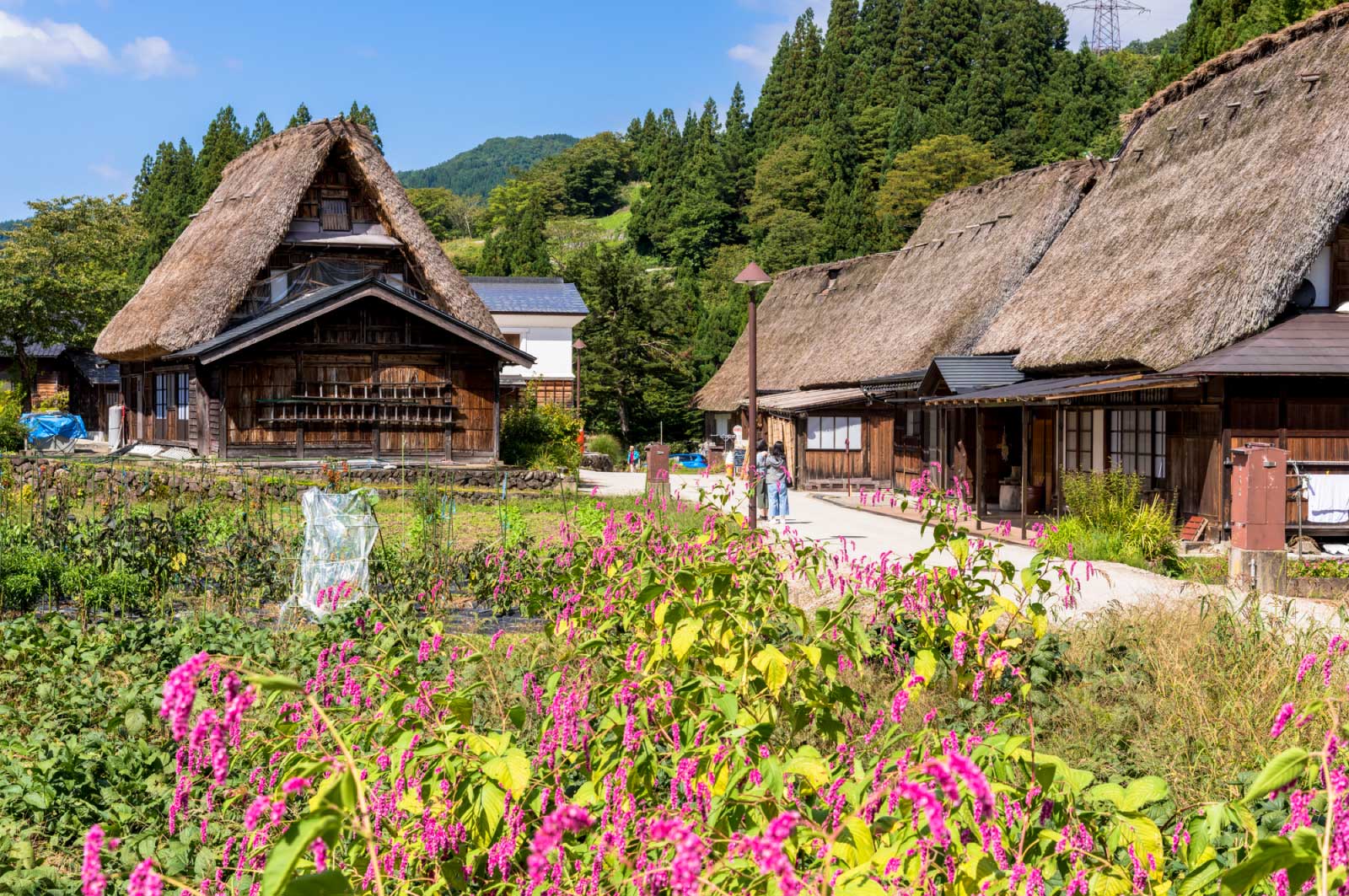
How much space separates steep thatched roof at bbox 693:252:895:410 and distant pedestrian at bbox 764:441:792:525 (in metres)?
9.40

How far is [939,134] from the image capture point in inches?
2285

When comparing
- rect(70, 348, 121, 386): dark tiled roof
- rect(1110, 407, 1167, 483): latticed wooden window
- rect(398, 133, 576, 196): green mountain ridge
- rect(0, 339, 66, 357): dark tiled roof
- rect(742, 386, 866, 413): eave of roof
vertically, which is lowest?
rect(1110, 407, 1167, 483): latticed wooden window

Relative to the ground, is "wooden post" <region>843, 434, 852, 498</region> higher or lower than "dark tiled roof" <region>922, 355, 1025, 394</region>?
lower

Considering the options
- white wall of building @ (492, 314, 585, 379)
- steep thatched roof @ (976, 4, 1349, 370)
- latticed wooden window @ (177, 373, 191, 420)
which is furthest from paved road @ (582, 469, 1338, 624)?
white wall of building @ (492, 314, 585, 379)

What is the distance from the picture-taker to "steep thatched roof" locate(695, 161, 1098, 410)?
75.4 ft

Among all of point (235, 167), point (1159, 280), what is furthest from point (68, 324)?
point (1159, 280)

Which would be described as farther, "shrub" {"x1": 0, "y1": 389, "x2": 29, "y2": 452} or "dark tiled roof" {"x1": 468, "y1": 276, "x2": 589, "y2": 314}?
"dark tiled roof" {"x1": 468, "y1": 276, "x2": 589, "y2": 314}

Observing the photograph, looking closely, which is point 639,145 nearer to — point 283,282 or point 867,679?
point 283,282

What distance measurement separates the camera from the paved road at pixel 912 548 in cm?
898

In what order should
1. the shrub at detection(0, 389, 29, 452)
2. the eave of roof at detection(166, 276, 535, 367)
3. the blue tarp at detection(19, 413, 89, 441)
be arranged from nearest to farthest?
the eave of roof at detection(166, 276, 535, 367), the shrub at detection(0, 389, 29, 452), the blue tarp at detection(19, 413, 89, 441)

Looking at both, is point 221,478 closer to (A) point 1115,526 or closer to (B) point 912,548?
(B) point 912,548

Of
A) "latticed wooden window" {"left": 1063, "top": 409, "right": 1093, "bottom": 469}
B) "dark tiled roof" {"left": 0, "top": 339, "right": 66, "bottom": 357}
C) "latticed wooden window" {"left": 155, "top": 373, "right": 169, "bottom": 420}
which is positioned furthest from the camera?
"dark tiled roof" {"left": 0, "top": 339, "right": 66, "bottom": 357}

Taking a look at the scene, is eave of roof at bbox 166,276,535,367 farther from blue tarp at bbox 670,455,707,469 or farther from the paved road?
blue tarp at bbox 670,455,707,469

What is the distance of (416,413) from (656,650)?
62.1 ft
